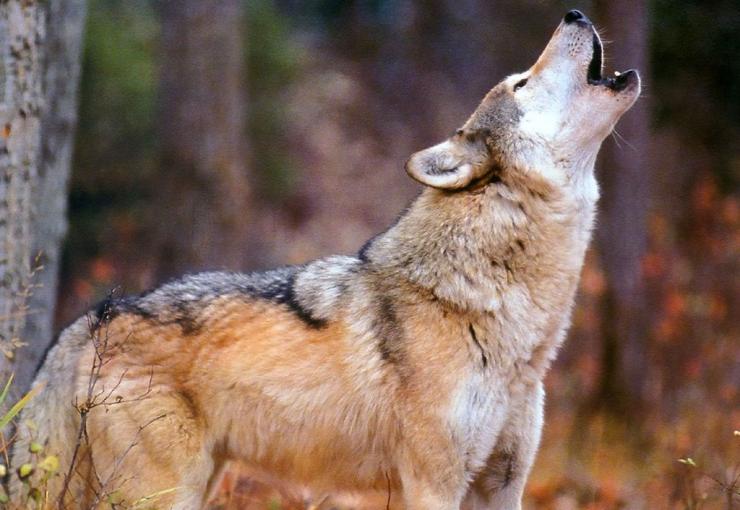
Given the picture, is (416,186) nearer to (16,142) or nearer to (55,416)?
(16,142)

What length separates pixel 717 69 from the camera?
13.0m

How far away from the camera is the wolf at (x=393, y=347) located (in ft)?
15.6

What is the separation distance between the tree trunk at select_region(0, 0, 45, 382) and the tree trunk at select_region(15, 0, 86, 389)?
1560 mm

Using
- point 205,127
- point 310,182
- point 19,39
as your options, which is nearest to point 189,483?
point 19,39

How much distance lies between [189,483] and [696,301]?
866cm

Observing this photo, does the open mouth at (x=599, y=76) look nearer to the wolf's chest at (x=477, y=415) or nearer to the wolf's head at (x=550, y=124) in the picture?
the wolf's head at (x=550, y=124)

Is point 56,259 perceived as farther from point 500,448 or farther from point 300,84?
point 300,84

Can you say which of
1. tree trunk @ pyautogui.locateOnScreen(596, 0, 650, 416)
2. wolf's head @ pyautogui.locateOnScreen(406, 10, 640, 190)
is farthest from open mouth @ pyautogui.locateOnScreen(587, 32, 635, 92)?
tree trunk @ pyautogui.locateOnScreen(596, 0, 650, 416)

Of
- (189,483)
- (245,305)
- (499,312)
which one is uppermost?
(499,312)

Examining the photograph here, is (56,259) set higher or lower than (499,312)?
lower

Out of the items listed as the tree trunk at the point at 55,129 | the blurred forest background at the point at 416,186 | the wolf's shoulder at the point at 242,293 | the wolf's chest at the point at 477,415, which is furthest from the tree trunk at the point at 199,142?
the wolf's chest at the point at 477,415

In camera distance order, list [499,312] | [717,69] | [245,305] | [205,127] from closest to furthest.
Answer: [499,312] → [245,305] → [205,127] → [717,69]

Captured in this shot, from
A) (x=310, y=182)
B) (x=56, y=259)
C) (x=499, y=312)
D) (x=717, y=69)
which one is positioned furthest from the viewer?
(x=310, y=182)

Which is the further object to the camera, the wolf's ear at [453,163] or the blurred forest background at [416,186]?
the blurred forest background at [416,186]
